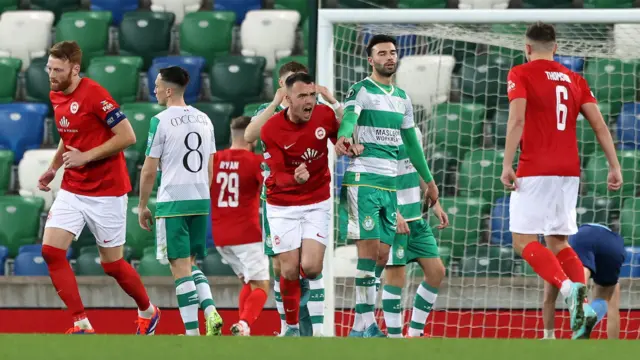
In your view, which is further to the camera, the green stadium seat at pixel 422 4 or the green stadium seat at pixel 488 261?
the green stadium seat at pixel 422 4

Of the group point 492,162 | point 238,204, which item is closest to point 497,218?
point 492,162

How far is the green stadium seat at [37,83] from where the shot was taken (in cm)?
1147

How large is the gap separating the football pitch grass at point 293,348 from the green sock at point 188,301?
2.08m

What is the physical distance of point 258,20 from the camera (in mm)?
11648

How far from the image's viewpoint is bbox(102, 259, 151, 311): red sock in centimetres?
718

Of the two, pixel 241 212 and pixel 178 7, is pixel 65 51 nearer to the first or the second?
pixel 241 212

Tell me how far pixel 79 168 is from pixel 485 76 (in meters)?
4.70

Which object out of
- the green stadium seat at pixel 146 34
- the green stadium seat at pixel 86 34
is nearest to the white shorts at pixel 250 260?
the green stadium seat at pixel 146 34

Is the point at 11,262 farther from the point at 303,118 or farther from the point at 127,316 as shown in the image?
the point at 303,118

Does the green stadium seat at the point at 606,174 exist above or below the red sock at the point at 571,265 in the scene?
below

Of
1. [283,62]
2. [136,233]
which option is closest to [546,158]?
[136,233]

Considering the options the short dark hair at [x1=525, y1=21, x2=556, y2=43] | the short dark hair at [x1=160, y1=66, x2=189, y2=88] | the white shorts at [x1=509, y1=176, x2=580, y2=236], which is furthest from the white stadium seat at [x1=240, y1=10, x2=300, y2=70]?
the white shorts at [x1=509, y1=176, x2=580, y2=236]

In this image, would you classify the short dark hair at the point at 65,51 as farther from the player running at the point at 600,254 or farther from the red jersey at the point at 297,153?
the player running at the point at 600,254

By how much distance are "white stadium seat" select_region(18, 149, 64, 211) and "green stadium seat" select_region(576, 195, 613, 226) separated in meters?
4.52
